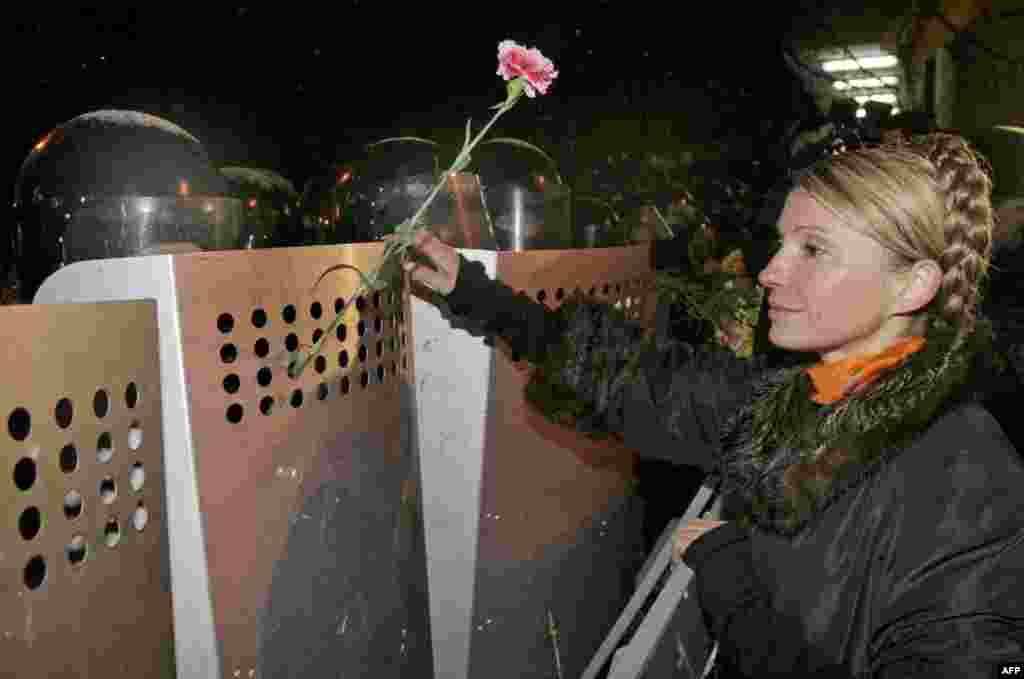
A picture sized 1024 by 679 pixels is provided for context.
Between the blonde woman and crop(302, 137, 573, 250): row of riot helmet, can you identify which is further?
crop(302, 137, 573, 250): row of riot helmet

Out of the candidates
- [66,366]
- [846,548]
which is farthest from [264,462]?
[846,548]

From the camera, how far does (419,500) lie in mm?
1915

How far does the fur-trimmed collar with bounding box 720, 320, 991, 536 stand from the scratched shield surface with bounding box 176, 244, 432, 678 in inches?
26.4

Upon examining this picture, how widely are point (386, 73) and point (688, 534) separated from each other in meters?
4.25

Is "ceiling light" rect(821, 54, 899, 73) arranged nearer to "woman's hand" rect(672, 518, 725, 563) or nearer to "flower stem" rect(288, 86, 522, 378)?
"flower stem" rect(288, 86, 522, 378)

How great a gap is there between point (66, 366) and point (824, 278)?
1.11m

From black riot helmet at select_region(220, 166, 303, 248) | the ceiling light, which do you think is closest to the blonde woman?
black riot helmet at select_region(220, 166, 303, 248)

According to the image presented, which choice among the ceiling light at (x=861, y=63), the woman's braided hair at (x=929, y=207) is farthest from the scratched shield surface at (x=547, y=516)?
the ceiling light at (x=861, y=63)

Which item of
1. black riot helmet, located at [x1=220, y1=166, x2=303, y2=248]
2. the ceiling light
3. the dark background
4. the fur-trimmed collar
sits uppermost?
the ceiling light

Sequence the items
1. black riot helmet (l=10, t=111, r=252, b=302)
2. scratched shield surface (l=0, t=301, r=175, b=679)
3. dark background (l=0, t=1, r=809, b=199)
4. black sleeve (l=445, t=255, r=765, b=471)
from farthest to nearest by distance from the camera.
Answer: dark background (l=0, t=1, r=809, b=199) → black sleeve (l=445, t=255, r=765, b=471) → black riot helmet (l=10, t=111, r=252, b=302) → scratched shield surface (l=0, t=301, r=175, b=679)

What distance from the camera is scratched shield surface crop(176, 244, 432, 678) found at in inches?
51.9

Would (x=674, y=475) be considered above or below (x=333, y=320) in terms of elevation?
below

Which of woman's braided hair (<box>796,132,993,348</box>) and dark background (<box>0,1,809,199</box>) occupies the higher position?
dark background (<box>0,1,809,199</box>)

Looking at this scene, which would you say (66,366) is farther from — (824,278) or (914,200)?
(914,200)
